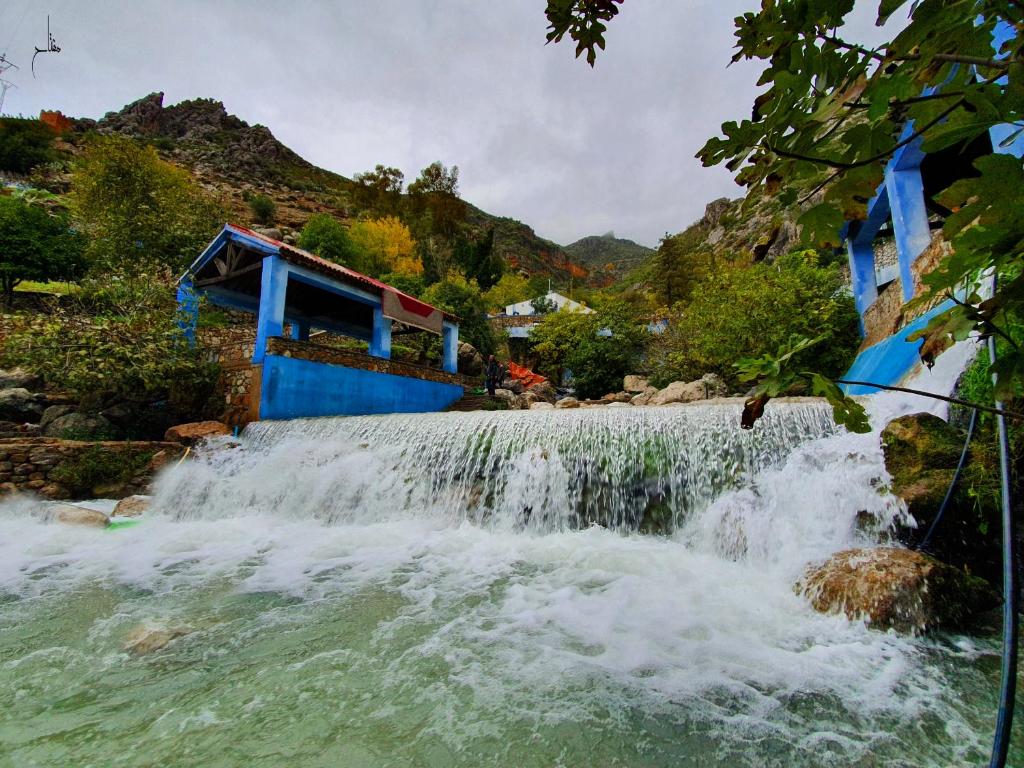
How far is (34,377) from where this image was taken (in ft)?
32.4

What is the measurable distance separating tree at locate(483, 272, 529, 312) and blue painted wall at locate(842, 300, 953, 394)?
28312mm

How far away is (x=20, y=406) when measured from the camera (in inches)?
359

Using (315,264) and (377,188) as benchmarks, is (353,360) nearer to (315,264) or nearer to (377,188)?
(315,264)

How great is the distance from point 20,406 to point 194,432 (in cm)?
371

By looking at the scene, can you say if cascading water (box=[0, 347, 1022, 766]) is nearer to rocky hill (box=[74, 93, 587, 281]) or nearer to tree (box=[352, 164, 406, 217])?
rocky hill (box=[74, 93, 587, 281])

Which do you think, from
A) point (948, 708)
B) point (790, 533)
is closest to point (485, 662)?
point (948, 708)

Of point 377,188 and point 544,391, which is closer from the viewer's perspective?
point 544,391

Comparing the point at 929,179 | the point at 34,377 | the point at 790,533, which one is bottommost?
the point at 790,533

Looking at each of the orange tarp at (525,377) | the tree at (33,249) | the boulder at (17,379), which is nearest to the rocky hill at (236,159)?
the tree at (33,249)

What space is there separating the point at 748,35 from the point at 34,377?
1396cm

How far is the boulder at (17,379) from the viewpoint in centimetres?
958

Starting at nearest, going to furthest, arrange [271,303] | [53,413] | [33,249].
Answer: [53,413]
[271,303]
[33,249]

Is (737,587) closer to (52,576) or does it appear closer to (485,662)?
(485,662)

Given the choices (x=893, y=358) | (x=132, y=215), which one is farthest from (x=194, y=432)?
(x=132, y=215)
